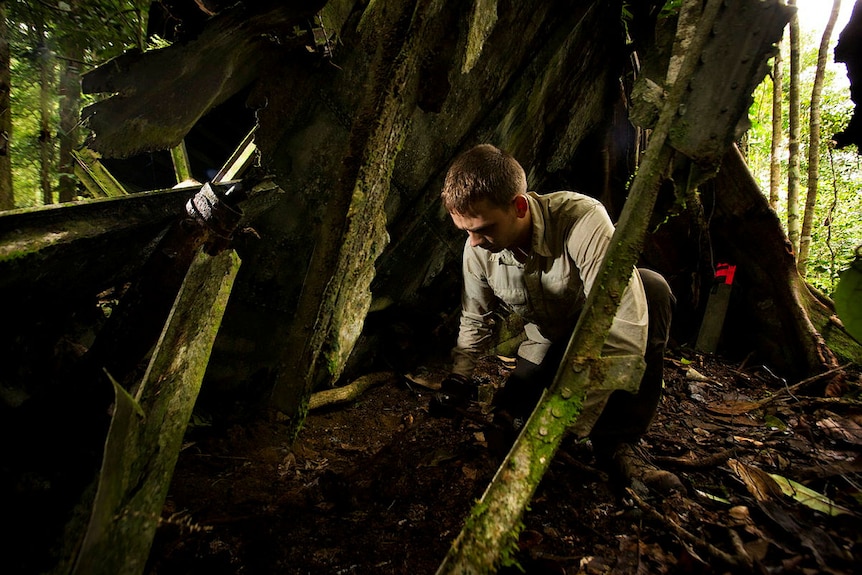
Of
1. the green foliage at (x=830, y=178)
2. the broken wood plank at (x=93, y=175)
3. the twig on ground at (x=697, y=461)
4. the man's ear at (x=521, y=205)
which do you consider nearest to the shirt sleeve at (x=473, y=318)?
the man's ear at (x=521, y=205)

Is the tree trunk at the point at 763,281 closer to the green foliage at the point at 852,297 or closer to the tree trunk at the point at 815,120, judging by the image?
the tree trunk at the point at 815,120

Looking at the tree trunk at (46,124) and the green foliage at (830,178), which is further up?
the green foliage at (830,178)

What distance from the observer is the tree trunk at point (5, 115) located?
2463 millimetres

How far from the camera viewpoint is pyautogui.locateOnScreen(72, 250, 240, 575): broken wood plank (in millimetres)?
879

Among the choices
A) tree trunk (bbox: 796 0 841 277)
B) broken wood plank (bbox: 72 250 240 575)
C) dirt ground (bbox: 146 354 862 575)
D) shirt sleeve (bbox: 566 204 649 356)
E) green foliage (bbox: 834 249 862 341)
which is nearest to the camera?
broken wood plank (bbox: 72 250 240 575)

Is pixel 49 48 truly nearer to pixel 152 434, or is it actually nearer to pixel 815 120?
pixel 152 434

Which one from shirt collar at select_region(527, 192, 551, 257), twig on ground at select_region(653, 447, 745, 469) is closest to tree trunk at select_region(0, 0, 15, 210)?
shirt collar at select_region(527, 192, 551, 257)

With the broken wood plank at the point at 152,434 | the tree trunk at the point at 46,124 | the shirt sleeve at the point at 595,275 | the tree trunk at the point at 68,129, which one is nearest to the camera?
the broken wood plank at the point at 152,434

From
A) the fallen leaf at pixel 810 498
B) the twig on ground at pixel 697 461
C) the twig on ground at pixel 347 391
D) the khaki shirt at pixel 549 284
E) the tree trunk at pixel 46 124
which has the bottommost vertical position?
the twig on ground at pixel 347 391

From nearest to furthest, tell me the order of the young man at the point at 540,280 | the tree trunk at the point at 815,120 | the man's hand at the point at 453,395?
the young man at the point at 540,280
the man's hand at the point at 453,395
the tree trunk at the point at 815,120

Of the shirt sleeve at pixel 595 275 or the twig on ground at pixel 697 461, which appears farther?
the twig on ground at pixel 697 461

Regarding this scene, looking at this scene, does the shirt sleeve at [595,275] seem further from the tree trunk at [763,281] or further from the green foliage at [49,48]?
the tree trunk at [763,281]

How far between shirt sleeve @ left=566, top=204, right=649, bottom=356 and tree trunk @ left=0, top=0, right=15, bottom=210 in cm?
380

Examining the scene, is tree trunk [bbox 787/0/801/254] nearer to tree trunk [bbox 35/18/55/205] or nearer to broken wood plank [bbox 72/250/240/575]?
broken wood plank [bbox 72/250/240/575]
